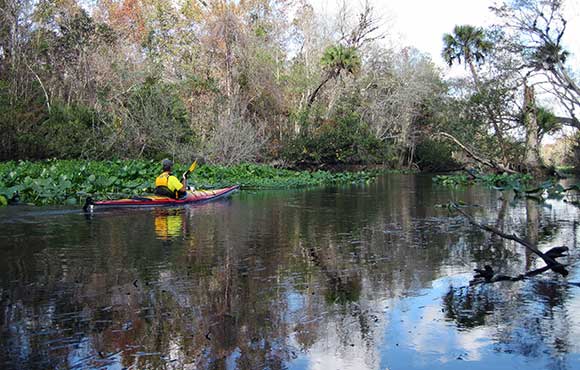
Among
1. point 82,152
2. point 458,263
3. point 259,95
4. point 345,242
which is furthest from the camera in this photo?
point 259,95

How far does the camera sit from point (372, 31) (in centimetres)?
3972

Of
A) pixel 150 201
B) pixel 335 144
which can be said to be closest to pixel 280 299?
pixel 150 201

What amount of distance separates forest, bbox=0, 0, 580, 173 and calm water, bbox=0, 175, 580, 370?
1545 centimetres

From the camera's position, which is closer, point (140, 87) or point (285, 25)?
point (140, 87)

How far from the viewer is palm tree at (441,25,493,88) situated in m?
37.0

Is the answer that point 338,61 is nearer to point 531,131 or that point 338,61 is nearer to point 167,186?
point 531,131

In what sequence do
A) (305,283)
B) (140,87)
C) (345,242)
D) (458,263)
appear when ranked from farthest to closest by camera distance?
(140,87) < (345,242) < (458,263) < (305,283)

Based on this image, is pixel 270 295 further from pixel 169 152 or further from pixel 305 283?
pixel 169 152

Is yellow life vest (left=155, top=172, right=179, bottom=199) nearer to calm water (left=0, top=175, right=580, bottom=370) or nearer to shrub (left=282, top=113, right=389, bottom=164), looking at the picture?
calm water (left=0, top=175, right=580, bottom=370)

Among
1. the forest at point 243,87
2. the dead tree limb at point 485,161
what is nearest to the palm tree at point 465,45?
the forest at point 243,87

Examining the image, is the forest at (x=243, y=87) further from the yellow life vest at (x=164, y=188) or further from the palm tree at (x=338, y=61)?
the yellow life vest at (x=164, y=188)

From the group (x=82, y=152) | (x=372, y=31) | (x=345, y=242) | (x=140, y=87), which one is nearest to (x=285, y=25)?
(x=372, y=31)

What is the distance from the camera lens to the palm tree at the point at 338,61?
34906 mm

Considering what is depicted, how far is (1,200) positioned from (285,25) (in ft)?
92.8
